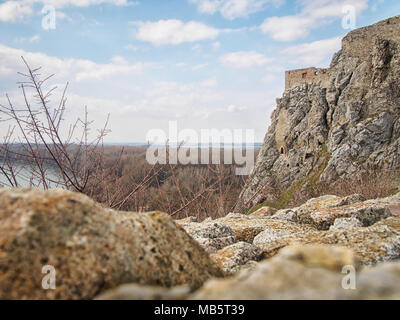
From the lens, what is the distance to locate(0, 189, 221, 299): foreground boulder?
1.39 m

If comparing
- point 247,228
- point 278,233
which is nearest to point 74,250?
point 278,233

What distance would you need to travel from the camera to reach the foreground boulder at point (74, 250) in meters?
1.39

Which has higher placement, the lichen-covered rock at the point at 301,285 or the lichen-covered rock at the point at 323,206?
the lichen-covered rock at the point at 301,285

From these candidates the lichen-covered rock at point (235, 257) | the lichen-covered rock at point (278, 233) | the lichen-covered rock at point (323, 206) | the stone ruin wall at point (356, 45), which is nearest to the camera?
the lichen-covered rock at point (235, 257)

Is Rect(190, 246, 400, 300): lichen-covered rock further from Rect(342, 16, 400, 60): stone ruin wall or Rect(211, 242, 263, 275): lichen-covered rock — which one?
Rect(342, 16, 400, 60): stone ruin wall

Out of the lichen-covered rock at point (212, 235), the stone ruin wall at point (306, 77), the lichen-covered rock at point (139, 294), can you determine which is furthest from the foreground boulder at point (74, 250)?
the stone ruin wall at point (306, 77)

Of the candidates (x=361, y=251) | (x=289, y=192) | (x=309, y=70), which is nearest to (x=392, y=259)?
(x=361, y=251)

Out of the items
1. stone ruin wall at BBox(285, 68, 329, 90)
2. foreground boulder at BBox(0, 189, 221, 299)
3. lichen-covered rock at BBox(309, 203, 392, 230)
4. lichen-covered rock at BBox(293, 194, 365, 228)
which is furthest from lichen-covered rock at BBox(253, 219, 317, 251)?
stone ruin wall at BBox(285, 68, 329, 90)

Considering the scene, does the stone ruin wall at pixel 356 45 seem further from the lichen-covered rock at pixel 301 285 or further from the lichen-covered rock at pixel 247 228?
the lichen-covered rock at pixel 301 285

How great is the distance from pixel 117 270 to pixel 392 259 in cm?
280

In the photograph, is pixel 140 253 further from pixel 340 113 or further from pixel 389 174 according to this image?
pixel 340 113

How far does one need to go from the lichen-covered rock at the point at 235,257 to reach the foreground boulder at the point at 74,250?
45.8 inches

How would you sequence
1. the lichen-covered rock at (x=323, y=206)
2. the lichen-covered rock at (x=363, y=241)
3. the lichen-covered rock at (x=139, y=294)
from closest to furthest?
the lichen-covered rock at (x=139, y=294) < the lichen-covered rock at (x=363, y=241) < the lichen-covered rock at (x=323, y=206)
